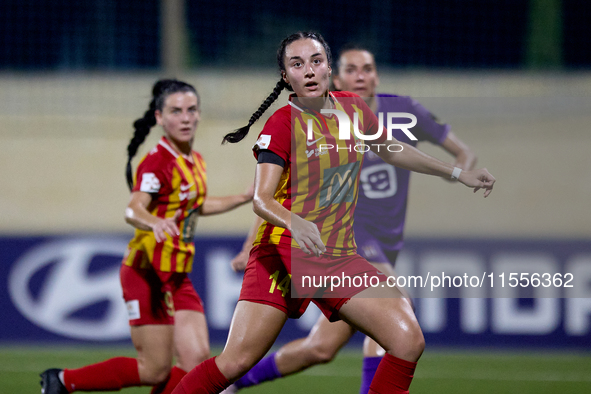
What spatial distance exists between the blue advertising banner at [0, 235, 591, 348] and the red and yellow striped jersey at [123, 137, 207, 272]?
2.52 m

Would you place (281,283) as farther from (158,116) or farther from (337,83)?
(337,83)

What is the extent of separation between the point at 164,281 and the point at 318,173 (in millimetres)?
1289

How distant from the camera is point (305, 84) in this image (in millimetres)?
2822

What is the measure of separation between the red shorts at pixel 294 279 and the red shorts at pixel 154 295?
1.00 metres

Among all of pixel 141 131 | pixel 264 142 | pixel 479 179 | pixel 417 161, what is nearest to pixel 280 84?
pixel 264 142

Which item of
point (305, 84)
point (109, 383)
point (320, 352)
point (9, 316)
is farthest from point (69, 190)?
point (305, 84)

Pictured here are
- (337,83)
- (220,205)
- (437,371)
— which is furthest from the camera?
(437,371)

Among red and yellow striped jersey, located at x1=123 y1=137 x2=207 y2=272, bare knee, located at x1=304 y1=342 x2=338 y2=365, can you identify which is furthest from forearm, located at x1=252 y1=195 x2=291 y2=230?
bare knee, located at x1=304 y1=342 x2=338 y2=365

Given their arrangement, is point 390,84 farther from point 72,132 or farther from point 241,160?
point 72,132

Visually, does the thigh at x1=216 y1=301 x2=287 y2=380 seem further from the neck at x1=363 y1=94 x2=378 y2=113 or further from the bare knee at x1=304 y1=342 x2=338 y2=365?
the neck at x1=363 y1=94 x2=378 y2=113

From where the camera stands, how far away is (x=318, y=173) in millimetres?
2816

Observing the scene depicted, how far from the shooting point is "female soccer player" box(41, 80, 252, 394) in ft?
11.8

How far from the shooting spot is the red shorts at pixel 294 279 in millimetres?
2727

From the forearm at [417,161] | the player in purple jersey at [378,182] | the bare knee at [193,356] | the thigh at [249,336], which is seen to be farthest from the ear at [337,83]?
the thigh at [249,336]
